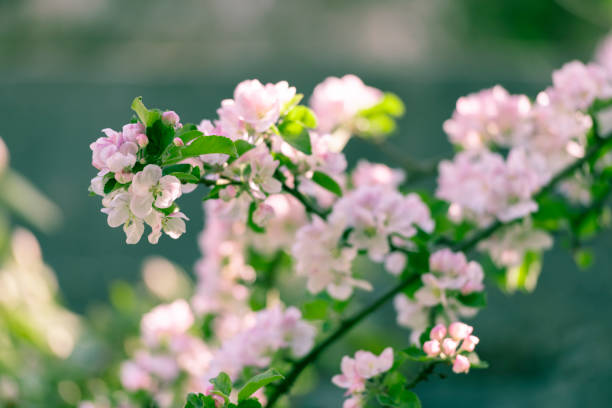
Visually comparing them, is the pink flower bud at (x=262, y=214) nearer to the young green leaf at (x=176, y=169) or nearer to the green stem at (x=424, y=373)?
the young green leaf at (x=176, y=169)

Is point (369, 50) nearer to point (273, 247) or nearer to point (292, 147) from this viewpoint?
point (273, 247)

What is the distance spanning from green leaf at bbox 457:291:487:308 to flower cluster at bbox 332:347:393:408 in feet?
0.38

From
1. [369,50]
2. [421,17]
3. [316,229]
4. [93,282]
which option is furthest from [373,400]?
[421,17]

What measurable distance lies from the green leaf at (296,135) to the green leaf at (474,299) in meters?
0.23

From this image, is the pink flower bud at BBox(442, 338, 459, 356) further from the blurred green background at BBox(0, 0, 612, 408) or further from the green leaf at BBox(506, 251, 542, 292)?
the blurred green background at BBox(0, 0, 612, 408)

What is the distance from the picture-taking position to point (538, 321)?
1.83 m

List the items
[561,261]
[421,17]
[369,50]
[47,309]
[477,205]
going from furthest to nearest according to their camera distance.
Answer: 1. [421,17]
2. [369,50]
3. [561,261]
4. [47,309]
5. [477,205]

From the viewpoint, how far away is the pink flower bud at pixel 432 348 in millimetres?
557

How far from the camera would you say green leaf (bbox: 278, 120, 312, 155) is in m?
0.61

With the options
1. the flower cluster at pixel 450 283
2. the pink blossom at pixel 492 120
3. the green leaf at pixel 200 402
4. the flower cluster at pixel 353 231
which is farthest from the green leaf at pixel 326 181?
the pink blossom at pixel 492 120

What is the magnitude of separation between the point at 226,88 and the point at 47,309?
4.10ft

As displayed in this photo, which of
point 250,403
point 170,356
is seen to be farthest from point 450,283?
point 170,356

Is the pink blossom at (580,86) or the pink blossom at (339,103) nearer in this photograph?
the pink blossom at (580,86)

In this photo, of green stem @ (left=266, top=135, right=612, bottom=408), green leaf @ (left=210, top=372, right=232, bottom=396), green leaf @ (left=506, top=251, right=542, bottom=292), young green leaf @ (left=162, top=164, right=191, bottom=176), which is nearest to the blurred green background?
green leaf @ (left=506, top=251, right=542, bottom=292)
